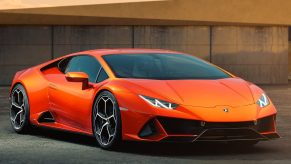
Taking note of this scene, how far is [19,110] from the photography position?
413 inches

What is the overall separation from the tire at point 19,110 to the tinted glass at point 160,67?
1.63 m

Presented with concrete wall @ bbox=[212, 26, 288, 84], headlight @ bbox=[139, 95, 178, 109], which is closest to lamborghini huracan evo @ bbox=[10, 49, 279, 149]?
headlight @ bbox=[139, 95, 178, 109]

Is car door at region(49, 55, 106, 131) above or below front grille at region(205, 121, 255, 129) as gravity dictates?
above

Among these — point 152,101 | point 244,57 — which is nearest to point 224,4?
point 244,57

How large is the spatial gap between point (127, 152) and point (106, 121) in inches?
18.1

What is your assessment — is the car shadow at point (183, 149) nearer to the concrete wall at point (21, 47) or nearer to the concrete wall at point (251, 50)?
the concrete wall at point (21, 47)

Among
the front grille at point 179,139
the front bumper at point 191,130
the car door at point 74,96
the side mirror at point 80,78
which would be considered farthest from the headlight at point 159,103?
the side mirror at point 80,78

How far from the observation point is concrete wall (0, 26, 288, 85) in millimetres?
31828

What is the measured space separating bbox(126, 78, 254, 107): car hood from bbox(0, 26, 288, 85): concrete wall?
2338cm

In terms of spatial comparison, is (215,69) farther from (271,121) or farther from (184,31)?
(184,31)

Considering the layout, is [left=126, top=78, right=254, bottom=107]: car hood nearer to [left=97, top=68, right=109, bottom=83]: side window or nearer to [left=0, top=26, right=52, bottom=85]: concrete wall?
[left=97, top=68, right=109, bottom=83]: side window

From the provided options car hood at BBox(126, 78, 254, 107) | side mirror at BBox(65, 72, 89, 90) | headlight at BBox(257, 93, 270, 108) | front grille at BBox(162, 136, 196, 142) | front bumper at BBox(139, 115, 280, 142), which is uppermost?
side mirror at BBox(65, 72, 89, 90)

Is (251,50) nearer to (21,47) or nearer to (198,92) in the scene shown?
(21,47)

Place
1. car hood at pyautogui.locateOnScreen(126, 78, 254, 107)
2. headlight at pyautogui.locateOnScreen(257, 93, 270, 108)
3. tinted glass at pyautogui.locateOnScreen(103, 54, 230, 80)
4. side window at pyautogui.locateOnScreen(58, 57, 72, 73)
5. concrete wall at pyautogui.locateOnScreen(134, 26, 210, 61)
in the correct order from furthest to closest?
1. concrete wall at pyautogui.locateOnScreen(134, 26, 210, 61)
2. side window at pyautogui.locateOnScreen(58, 57, 72, 73)
3. tinted glass at pyautogui.locateOnScreen(103, 54, 230, 80)
4. headlight at pyautogui.locateOnScreen(257, 93, 270, 108)
5. car hood at pyautogui.locateOnScreen(126, 78, 254, 107)
